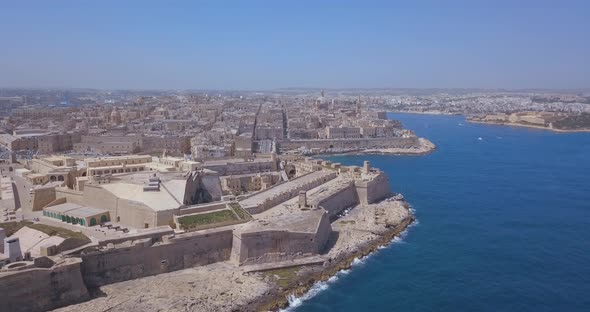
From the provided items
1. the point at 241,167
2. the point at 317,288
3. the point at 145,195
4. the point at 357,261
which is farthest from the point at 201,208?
the point at 241,167

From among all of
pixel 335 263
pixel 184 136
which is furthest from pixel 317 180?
pixel 184 136

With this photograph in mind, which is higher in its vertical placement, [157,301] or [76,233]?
[76,233]

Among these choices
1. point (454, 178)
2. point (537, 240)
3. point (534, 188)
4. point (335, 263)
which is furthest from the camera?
point (454, 178)

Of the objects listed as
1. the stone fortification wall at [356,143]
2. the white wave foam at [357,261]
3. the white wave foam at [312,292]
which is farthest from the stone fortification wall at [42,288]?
the stone fortification wall at [356,143]

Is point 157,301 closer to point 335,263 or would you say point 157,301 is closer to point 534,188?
point 335,263

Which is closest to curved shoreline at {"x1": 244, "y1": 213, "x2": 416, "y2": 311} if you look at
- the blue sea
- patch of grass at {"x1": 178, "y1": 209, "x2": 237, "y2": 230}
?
the blue sea

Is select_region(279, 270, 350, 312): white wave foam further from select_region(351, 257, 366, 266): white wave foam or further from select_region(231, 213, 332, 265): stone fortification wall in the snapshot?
select_region(231, 213, 332, 265): stone fortification wall

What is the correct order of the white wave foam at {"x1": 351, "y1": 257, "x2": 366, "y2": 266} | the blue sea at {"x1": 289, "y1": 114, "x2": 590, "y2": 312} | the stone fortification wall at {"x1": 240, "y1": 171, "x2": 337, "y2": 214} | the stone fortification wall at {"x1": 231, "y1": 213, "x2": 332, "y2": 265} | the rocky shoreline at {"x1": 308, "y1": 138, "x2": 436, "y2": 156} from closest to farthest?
the blue sea at {"x1": 289, "y1": 114, "x2": 590, "y2": 312} < the stone fortification wall at {"x1": 231, "y1": 213, "x2": 332, "y2": 265} < the white wave foam at {"x1": 351, "y1": 257, "x2": 366, "y2": 266} < the stone fortification wall at {"x1": 240, "y1": 171, "x2": 337, "y2": 214} < the rocky shoreline at {"x1": 308, "y1": 138, "x2": 436, "y2": 156}
